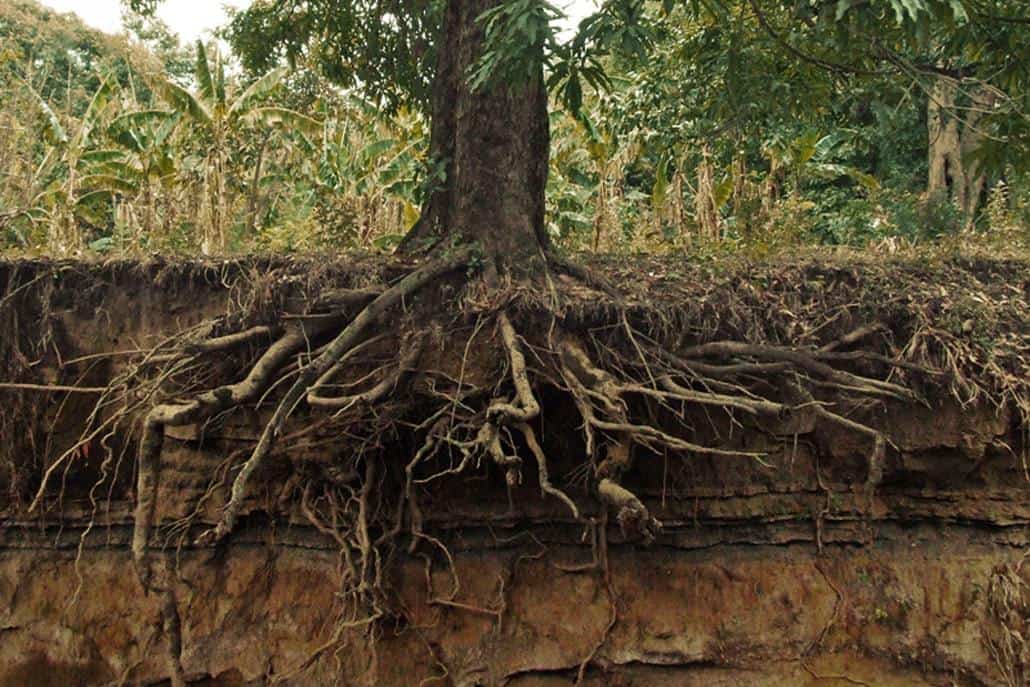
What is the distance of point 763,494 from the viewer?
18.0ft

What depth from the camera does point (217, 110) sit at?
9.11 meters

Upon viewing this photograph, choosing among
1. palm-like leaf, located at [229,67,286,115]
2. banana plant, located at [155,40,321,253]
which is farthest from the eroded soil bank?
palm-like leaf, located at [229,67,286,115]

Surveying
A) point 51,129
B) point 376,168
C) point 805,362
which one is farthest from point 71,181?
point 805,362

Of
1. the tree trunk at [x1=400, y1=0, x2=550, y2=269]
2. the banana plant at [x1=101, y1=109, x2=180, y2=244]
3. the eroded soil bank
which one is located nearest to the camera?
the eroded soil bank

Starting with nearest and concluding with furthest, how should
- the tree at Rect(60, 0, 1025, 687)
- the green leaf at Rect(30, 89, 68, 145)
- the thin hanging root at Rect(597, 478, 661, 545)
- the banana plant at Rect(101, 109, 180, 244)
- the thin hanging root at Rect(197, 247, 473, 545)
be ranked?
the thin hanging root at Rect(597, 478, 661, 545), the thin hanging root at Rect(197, 247, 473, 545), the tree at Rect(60, 0, 1025, 687), the banana plant at Rect(101, 109, 180, 244), the green leaf at Rect(30, 89, 68, 145)

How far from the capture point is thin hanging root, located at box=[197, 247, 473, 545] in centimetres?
464

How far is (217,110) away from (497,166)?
5.03 meters

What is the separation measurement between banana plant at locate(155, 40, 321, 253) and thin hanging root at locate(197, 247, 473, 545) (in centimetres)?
415

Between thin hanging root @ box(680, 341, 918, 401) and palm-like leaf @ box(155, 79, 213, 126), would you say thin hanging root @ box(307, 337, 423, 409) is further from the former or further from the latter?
palm-like leaf @ box(155, 79, 213, 126)

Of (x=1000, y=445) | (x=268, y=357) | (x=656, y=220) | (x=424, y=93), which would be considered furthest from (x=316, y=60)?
(x=1000, y=445)

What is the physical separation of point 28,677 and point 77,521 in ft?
3.31

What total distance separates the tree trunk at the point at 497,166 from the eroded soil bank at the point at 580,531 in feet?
1.55

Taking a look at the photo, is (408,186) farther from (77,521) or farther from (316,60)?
(77,521)

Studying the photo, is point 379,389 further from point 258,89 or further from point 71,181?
point 258,89
